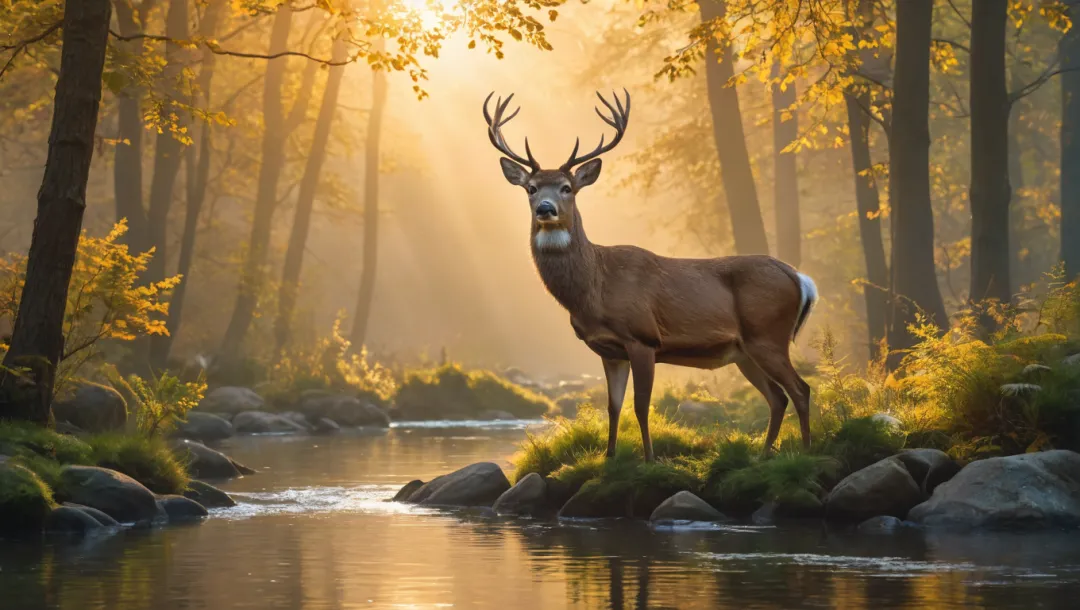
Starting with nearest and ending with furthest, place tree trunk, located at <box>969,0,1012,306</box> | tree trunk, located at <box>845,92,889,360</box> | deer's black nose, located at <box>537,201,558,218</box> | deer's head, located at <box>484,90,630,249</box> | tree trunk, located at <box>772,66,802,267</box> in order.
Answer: deer's black nose, located at <box>537,201,558,218</box>, deer's head, located at <box>484,90,630,249</box>, tree trunk, located at <box>969,0,1012,306</box>, tree trunk, located at <box>845,92,889,360</box>, tree trunk, located at <box>772,66,802,267</box>

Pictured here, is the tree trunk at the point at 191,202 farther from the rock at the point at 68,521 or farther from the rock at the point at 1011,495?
the rock at the point at 1011,495

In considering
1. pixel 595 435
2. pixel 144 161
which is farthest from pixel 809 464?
pixel 144 161

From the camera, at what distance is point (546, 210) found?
553 inches

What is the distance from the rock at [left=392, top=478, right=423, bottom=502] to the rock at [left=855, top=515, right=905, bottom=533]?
5.25 metres

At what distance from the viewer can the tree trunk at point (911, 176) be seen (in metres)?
20.3

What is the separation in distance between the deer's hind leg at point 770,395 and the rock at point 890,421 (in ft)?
2.95

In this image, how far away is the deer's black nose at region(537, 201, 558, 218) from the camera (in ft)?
46.1

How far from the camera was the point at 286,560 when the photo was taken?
36.2 ft

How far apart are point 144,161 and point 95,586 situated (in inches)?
1548

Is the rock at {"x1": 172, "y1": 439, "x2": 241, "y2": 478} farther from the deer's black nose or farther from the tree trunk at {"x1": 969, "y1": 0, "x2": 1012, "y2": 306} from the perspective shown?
the tree trunk at {"x1": 969, "y1": 0, "x2": 1012, "y2": 306}

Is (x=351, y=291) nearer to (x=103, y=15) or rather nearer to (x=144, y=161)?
(x=144, y=161)

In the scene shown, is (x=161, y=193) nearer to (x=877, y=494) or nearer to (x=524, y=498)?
(x=524, y=498)

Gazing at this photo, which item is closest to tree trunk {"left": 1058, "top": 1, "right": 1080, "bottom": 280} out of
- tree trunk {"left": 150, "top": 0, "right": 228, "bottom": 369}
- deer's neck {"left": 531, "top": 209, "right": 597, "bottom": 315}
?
tree trunk {"left": 150, "top": 0, "right": 228, "bottom": 369}

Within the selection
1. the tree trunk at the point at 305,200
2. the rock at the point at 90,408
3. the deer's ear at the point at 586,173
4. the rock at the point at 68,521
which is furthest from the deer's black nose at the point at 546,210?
the tree trunk at the point at 305,200
